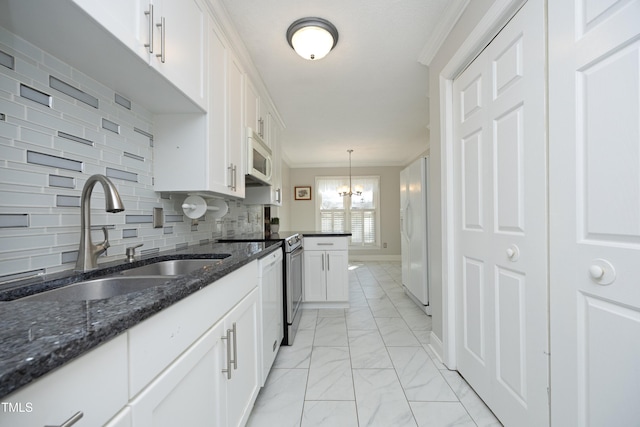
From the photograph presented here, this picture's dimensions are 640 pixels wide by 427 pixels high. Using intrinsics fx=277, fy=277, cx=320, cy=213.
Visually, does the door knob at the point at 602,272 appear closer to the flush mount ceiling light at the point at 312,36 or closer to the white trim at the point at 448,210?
the white trim at the point at 448,210

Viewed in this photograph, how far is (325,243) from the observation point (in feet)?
10.7

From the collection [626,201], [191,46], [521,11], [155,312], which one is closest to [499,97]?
[521,11]

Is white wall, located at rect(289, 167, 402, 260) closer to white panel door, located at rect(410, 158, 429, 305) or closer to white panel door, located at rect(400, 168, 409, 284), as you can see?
white panel door, located at rect(400, 168, 409, 284)

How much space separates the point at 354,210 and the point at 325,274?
398cm

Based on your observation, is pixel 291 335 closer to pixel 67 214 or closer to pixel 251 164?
pixel 251 164

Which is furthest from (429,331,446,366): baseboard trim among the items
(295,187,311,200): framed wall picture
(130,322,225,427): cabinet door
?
(295,187,311,200): framed wall picture

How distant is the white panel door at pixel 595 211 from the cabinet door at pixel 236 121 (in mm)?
1744

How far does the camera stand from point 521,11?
1.23 metres

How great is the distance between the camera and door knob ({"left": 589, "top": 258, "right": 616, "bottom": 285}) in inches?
33.2

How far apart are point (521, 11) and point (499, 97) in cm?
35

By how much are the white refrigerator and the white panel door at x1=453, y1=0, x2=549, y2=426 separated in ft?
4.28

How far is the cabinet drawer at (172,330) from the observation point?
60cm

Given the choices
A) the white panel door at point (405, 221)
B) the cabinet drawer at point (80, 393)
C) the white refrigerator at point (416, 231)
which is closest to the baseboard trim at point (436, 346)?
the white refrigerator at point (416, 231)

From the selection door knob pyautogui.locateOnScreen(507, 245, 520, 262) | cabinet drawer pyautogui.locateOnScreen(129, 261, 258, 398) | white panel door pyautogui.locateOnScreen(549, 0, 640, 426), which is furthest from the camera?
door knob pyautogui.locateOnScreen(507, 245, 520, 262)
